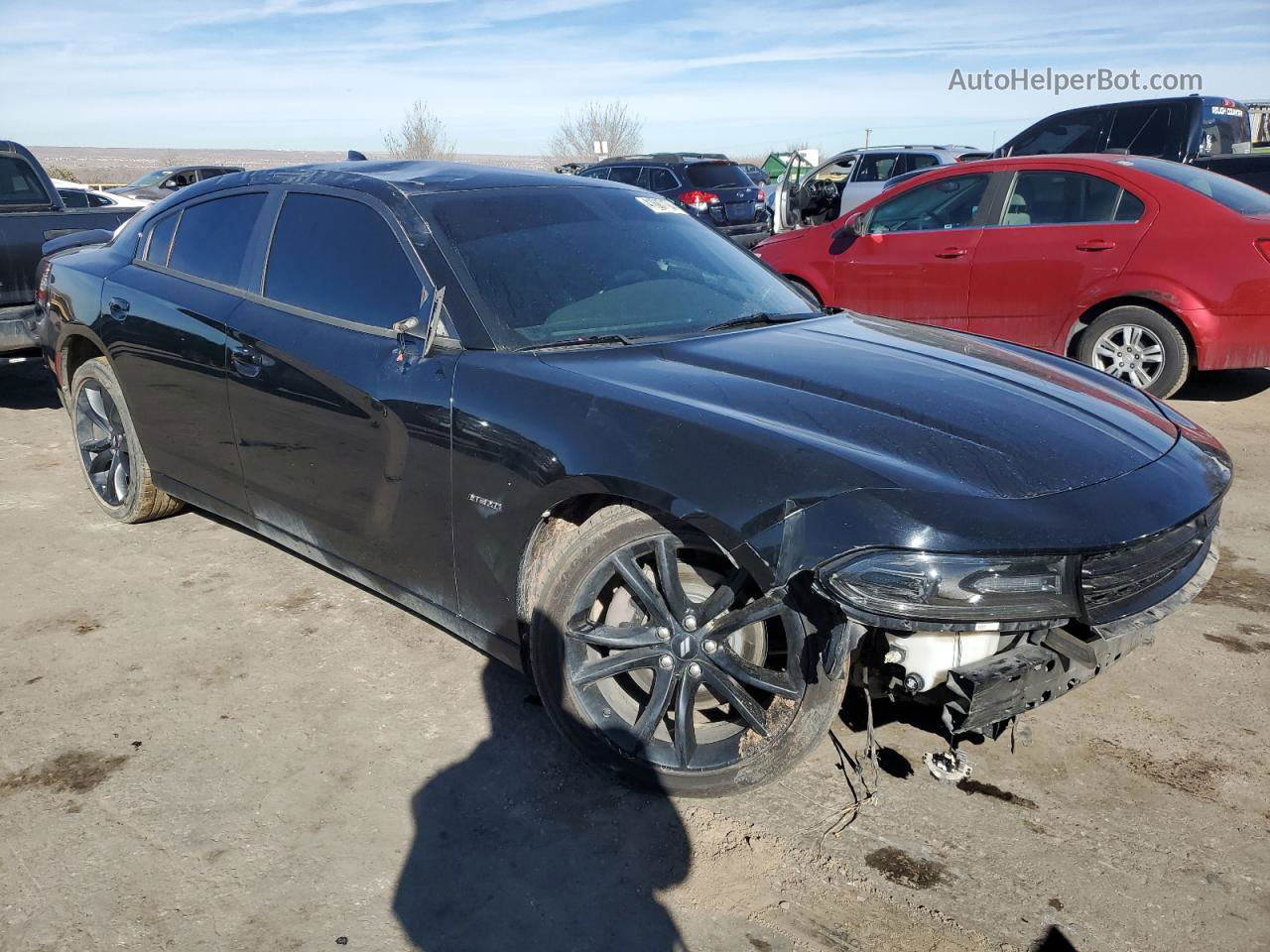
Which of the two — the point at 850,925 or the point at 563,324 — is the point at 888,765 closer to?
the point at 850,925

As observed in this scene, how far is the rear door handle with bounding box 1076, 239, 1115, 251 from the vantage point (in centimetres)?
691

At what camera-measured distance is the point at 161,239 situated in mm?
4551

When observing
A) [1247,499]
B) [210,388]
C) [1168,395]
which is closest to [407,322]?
[210,388]

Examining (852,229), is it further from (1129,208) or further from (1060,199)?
(1129,208)

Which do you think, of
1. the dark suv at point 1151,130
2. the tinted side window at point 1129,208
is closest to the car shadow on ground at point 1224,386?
the tinted side window at point 1129,208

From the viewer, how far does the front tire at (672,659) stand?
2604 millimetres

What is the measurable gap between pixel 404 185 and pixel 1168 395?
17.8ft

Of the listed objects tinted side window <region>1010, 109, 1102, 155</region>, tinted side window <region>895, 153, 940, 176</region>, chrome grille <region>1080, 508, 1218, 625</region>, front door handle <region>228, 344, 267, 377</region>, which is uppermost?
tinted side window <region>1010, 109, 1102, 155</region>

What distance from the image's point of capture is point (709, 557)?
2.72m

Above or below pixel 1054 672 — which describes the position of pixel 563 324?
above

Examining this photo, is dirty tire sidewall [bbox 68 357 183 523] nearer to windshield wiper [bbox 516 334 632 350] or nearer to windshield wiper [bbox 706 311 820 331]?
windshield wiper [bbox 516 334 632 350]

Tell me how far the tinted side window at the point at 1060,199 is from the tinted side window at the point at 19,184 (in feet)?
25.1

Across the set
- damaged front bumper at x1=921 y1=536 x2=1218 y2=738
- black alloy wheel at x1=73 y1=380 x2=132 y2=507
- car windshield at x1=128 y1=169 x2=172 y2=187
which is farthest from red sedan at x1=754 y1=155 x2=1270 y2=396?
car windshield at x1=128 y1=169 x2=172 y2=187

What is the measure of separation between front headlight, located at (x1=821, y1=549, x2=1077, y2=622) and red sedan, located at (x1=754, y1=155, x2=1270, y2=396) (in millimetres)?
4615
